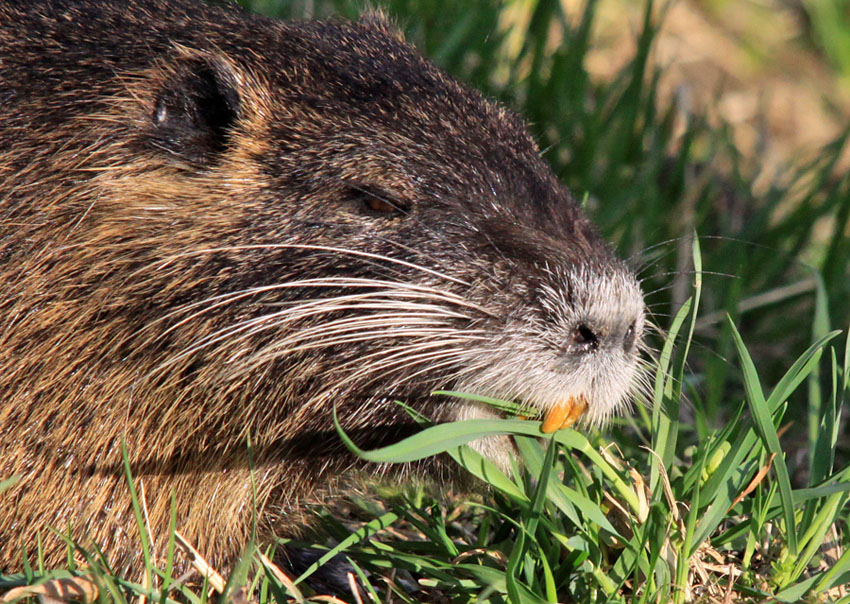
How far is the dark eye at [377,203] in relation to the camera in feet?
7.83

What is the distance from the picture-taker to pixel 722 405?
3.93 meters

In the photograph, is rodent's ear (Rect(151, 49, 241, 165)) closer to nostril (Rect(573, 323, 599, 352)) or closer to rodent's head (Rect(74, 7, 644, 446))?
rodent's head (Rect(74, 7, 644, 446))

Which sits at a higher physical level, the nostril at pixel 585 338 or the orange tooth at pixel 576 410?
the nostril at pixel 585 338

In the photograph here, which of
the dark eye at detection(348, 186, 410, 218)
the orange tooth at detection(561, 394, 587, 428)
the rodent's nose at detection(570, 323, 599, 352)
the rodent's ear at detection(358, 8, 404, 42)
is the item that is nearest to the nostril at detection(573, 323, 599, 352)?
the rodent's nose at detection(570, 323, 599, 352)

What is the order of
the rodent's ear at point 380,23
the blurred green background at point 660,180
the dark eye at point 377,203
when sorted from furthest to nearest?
the blurred green background at point 660,180, the rodent's ear at point 380,23, the dark eye at point 377,203

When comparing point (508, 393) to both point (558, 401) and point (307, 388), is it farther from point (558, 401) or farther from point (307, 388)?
point (307, 388)

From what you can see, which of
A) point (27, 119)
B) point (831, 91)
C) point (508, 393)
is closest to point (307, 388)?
point (508, 393)

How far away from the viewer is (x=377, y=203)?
2.39 metres

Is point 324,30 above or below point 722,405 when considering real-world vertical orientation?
above

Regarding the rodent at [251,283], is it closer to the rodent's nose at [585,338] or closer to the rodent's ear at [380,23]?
the rodent's nose at [585,338]

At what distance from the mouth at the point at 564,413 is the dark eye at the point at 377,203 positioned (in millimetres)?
528

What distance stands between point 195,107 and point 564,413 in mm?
1052

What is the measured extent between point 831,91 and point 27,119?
22.4 ft

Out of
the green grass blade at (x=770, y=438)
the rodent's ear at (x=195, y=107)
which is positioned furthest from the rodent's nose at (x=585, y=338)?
the rodent's ear at (x=195, y=107)
